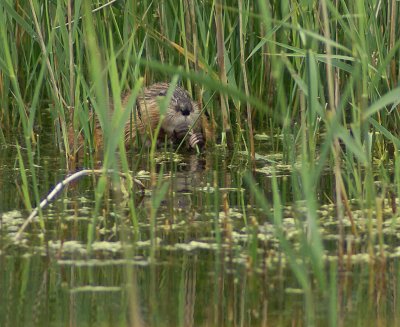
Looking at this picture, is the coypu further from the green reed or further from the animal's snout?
the green reed

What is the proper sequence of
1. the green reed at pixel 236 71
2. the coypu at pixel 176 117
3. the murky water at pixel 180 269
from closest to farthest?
the murky water at pixel 180 269 → the green reed at pixel 236 71 → the coypu at pixel 176 117

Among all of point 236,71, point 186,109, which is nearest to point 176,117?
point 186,109

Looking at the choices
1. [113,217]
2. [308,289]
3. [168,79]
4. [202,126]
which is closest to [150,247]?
[113,217]

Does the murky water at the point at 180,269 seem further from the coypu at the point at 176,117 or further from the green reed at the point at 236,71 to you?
the coypu at the point at 176,117

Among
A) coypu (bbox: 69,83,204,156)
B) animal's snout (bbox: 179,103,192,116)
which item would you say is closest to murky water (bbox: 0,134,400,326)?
coypu (bbox: 69,83,204,156)

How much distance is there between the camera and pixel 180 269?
356 centimetres

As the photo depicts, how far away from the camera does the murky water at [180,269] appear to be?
3.09 m

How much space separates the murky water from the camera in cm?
309

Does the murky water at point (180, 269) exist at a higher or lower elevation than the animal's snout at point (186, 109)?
lower

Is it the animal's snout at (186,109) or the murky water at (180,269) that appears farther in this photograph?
the animal's snout at (186,109)

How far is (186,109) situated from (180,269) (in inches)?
112

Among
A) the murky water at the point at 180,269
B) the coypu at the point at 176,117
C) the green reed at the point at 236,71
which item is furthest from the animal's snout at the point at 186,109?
the murky water at the point at 180,269

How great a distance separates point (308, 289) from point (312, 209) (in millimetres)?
312

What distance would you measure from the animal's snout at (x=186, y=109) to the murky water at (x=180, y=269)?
1.65m
